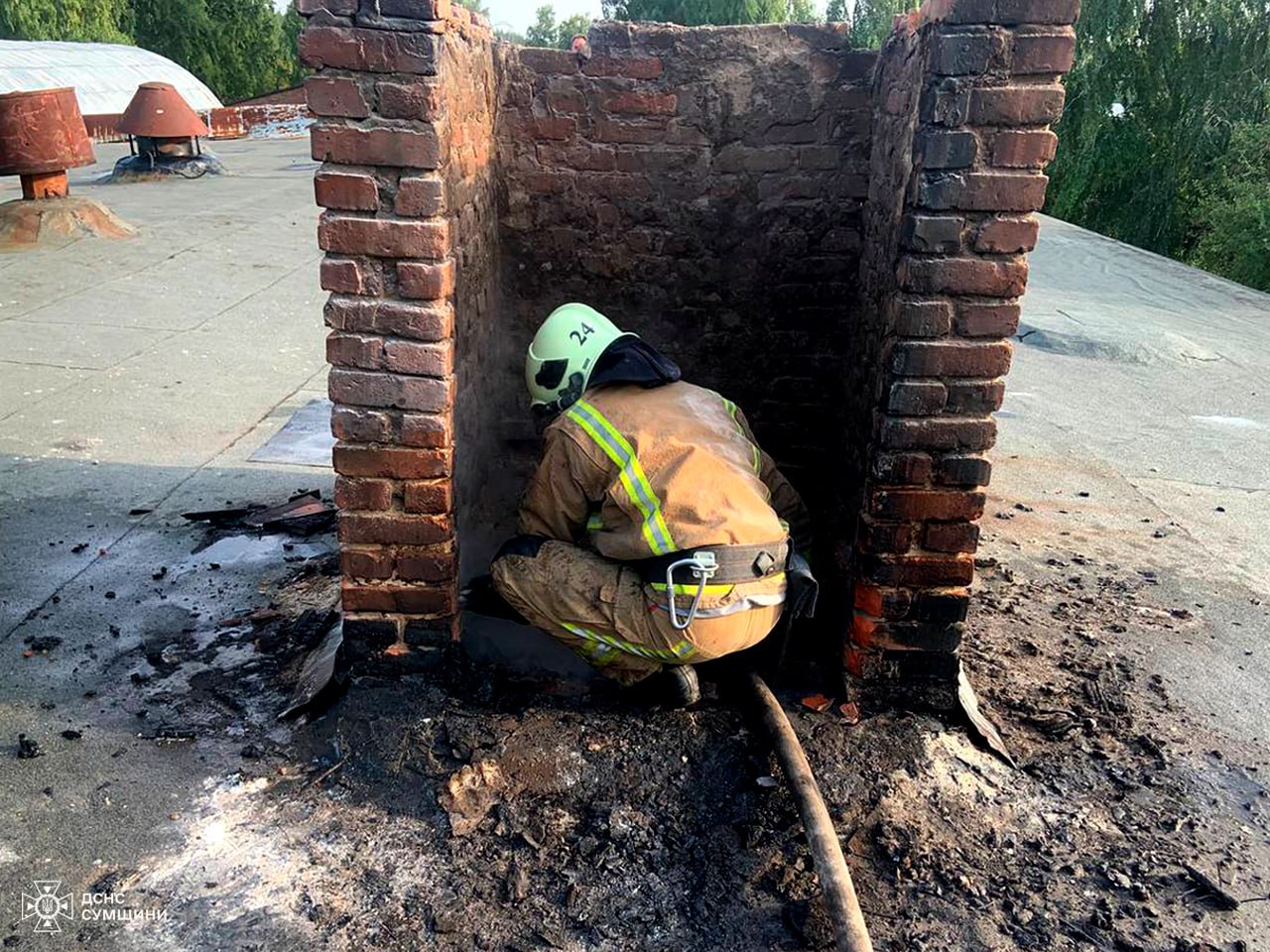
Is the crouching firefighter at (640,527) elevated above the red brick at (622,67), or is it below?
below

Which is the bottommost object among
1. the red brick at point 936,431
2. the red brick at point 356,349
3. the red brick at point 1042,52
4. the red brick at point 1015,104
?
the red brick at point 936,431

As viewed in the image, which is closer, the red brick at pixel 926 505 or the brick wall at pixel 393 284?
the brick wall at pixel 393 284

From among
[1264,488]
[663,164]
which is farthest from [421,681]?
[1264,488]

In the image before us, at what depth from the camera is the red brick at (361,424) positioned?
2834mm

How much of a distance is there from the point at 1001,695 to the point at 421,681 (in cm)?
200

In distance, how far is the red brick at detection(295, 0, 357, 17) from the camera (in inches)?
99.3

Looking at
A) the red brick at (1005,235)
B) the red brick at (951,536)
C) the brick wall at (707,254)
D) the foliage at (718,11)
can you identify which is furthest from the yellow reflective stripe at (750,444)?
the foliage at (718,11)

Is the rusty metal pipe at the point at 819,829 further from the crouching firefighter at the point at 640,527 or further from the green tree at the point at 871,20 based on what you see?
the green tree at the point at 871,20

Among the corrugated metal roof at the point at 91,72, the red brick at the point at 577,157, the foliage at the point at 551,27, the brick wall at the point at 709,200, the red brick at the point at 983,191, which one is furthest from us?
the foliage at the point at 551,27

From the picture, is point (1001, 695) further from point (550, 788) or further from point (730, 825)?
point (550, 788)

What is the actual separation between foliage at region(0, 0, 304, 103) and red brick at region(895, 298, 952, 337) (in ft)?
124

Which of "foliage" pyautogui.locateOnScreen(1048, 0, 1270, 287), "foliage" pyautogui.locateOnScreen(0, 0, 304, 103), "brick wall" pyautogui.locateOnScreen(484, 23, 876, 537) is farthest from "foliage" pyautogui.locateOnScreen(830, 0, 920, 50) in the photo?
"brick wall" pyautogui.locateOnScreen(484, 23, 876, 537)

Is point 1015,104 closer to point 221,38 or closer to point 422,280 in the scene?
point 422,280

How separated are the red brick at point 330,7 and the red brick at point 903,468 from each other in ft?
6.21
